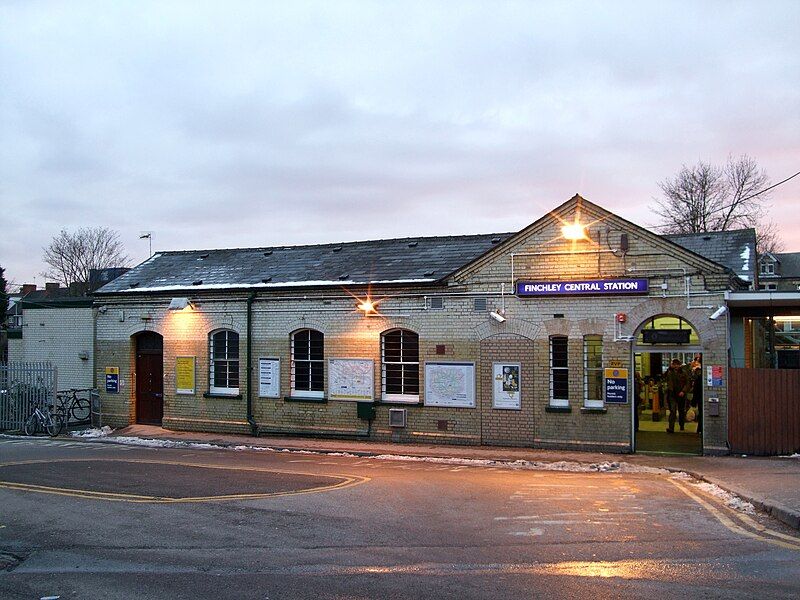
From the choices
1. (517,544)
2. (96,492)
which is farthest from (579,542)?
(96,492)

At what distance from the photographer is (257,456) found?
17875 mm

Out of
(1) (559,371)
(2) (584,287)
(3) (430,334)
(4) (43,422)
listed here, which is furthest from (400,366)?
(4) (43,422)

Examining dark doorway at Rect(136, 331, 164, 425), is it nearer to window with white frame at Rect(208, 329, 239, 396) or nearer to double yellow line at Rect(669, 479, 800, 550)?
window with white frame at Rect(208, 329, 239, 396)

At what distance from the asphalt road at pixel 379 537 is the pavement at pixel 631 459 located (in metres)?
0.69

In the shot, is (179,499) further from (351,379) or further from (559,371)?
(559,371)

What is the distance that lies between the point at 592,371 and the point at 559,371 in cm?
81

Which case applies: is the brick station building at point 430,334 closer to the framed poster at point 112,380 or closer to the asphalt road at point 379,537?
the framed poster at point 112,380

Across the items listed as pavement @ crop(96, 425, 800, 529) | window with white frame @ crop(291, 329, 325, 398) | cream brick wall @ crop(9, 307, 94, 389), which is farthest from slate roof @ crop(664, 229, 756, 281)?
cream brick wall @ crop(9, 307, 94, 389)

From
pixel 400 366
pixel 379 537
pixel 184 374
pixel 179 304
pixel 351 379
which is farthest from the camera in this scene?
pixel 184 374

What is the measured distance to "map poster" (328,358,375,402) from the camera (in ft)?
66.3

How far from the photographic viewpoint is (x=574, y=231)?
696 inches

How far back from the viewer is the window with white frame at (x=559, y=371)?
709 inches

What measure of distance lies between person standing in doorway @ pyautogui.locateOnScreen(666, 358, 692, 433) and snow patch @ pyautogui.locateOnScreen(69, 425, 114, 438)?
1682cm

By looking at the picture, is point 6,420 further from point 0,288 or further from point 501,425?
point 0,288
